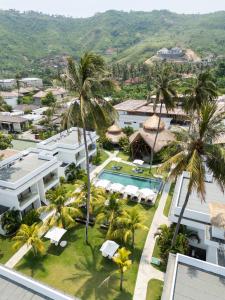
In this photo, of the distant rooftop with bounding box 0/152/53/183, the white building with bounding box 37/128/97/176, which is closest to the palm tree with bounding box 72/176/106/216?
the distant rooftop with bounding box 0/152/53/183

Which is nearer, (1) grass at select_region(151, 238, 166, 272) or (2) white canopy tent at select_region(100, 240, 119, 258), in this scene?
(1) grass at select_region(151, 238, 166, 272)

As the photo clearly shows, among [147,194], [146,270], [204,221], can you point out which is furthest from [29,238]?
[204,221]

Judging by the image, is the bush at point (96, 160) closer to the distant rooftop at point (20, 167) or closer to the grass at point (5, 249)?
the distant rooftop at point (20, 167)

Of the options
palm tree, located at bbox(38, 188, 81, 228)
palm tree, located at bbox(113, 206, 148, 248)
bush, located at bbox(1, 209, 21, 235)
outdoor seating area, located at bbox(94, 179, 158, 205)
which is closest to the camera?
palm tree, located at bbox(113, 206, 148, 248)

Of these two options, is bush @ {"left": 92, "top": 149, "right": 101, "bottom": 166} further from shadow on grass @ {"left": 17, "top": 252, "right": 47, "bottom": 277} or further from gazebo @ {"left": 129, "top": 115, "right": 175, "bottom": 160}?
shadow on grass @ {"left": 17, "top": 252, "right": 47, "bottom": 277}

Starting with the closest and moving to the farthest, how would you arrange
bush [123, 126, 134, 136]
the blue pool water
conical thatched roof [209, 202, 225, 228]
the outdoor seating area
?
conical thatched roof [209, 202, 225, 228]
the outdoor seating area
the blue pool water
bush [123, 126, 134, 136]

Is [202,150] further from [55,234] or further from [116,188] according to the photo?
[116,188]

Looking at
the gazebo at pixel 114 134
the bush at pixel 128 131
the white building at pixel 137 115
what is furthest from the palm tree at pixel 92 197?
the white building at pixel 137 115

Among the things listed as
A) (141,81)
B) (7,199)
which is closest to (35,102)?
(141,81)

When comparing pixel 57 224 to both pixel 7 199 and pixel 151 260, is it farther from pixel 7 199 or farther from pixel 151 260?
pixel 151 260
